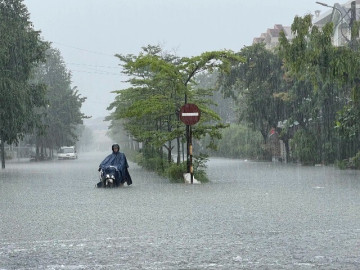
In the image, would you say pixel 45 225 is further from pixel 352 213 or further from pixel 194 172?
pixel 194 172

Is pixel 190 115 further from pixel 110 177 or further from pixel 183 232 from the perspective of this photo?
pixel 183 232

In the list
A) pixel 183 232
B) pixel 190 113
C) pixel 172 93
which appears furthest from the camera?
pixel 172 93

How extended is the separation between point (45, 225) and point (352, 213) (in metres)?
5.90

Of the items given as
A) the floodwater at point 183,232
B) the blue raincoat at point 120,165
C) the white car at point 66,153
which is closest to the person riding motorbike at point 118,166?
the blue raincoat at point 120,165

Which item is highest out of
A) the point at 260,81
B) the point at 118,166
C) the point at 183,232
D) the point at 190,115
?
the point at 260,81

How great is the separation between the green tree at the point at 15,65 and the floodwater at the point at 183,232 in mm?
17605

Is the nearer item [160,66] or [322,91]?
[160,66]

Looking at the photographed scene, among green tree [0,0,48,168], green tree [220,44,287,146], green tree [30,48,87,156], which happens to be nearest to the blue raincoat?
green tree [0,0,48,168]

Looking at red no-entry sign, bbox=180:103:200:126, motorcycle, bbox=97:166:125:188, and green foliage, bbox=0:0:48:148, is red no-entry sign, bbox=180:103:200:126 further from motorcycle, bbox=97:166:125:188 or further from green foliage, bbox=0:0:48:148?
green foliage, bbox=0:0:48:148

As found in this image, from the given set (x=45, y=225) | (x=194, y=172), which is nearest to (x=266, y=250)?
(x=45, y=225)

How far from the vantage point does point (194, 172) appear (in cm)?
2706

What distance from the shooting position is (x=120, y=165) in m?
25.0

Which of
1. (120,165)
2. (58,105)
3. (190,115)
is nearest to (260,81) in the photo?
(190,115)

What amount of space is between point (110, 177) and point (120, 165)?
2.76ft
